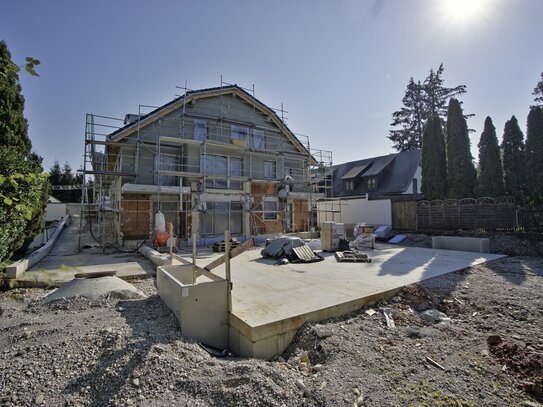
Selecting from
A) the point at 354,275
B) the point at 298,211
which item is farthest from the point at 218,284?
the point at 298,211

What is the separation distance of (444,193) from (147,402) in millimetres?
19530

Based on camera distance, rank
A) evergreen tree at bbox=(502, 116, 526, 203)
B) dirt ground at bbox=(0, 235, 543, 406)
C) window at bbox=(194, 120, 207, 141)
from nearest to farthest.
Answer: dirt ground at bbox=(0, 235, 543, 406) → evergreen tree at bbox=(502, 116, 526, 203) → window at bbox=(194, 120, 207, 141)

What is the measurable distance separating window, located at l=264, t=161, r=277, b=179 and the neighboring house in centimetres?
470

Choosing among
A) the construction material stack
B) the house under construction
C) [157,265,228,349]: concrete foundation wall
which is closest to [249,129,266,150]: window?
the house under construction

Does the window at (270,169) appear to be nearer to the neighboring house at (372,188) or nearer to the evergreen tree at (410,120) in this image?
the neighboring house at (372,188)

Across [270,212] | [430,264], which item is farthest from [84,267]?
[270,212]

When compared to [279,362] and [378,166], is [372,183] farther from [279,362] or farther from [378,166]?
[279,362]

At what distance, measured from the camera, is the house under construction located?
13.4 meters

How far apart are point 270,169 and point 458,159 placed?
11.2 meters

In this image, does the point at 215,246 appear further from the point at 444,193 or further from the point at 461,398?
the point at 444,193

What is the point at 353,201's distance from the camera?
858 inches

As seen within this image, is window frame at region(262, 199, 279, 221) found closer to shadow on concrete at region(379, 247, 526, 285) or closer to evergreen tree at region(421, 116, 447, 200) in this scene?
shadow on concrete at region(379, 247, 526, 285)

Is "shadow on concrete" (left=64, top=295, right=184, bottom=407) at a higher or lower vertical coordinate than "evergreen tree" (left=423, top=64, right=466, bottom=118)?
lower

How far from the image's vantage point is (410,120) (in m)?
32.7
